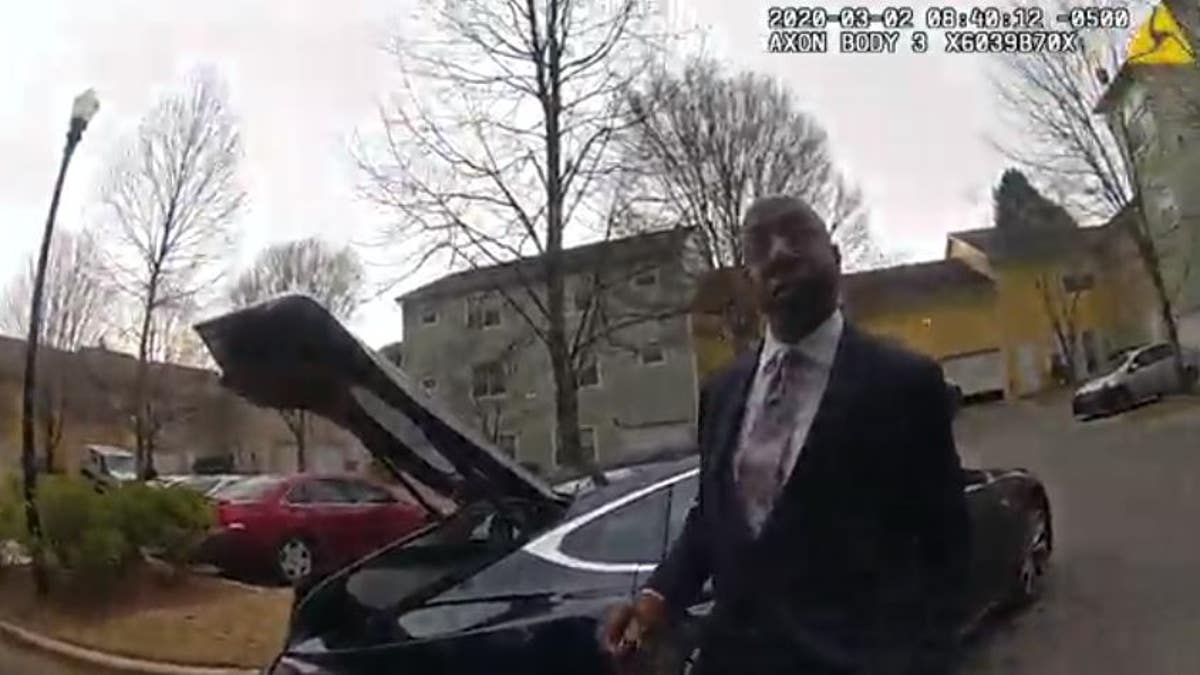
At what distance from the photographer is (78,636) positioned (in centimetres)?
182

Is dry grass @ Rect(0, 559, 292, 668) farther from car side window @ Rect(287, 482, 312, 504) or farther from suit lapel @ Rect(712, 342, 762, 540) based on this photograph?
suit lapel @ Rect(712, 342, 762, 540)

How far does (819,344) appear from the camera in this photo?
39.3 inches

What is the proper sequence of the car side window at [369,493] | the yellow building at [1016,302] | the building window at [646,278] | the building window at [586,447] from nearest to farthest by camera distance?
the yellow building at [1016,302] → the building window at [646,278] → the building window at [586,447] → the car side window at [369,493]

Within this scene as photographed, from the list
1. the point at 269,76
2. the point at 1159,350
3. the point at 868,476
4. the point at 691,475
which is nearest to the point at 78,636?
the point at 269,76

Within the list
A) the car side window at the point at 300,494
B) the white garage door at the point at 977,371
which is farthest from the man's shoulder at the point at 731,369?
the car side window at the point at 300,494

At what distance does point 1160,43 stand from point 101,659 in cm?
150

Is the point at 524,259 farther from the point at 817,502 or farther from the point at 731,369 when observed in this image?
the point at 817,502

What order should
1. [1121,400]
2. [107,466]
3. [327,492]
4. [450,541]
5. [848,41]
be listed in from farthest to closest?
[107,466]
[327,492]
[450,541]
[848,41]
[1121,400]

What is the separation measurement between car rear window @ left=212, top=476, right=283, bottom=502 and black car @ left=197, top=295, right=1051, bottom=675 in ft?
0.49

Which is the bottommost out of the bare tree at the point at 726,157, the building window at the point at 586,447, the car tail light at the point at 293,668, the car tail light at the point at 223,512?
the car tail light at the point at 293,668

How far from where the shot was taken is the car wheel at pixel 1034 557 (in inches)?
49.1

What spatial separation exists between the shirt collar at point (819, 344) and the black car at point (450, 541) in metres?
0.28

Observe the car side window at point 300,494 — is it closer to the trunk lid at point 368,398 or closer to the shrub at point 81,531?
the trunk lid at point 368,398

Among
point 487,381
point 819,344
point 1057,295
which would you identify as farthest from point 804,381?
point 487,381
